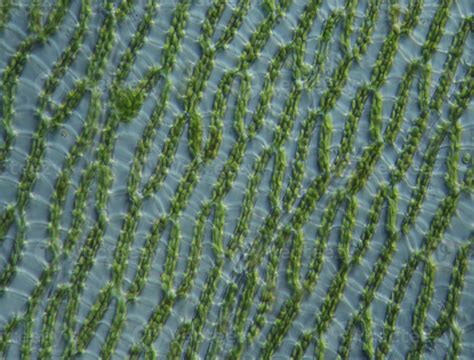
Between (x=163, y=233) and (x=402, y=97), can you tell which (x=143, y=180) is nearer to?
(x=163, y=233)

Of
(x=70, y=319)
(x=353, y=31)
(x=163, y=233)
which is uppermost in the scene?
(x=353, y=31)

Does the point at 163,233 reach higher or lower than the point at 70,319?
higher

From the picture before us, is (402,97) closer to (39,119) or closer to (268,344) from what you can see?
(268,344)

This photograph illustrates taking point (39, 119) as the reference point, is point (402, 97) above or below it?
above

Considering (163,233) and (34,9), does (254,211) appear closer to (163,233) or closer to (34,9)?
(163,233)

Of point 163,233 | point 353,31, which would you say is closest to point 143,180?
point 163,233

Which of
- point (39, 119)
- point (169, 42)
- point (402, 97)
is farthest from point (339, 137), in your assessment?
point (39, 119)

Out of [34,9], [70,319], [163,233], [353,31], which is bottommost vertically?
[70,319]

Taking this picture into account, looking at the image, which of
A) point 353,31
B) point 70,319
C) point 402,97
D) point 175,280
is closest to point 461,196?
point 402,97
